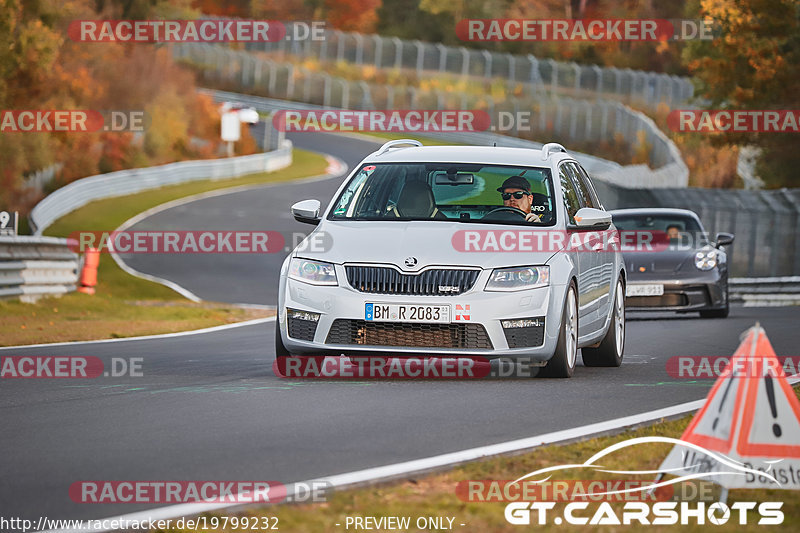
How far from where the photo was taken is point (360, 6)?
10938 cm

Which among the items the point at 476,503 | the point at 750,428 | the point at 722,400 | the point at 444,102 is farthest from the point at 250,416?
the point at 444,102

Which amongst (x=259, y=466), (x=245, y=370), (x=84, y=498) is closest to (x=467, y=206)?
(x=245, y=370)

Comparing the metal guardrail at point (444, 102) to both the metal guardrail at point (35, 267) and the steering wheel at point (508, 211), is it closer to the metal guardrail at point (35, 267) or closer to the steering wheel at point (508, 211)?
the metal guardrail at point (35, 267)

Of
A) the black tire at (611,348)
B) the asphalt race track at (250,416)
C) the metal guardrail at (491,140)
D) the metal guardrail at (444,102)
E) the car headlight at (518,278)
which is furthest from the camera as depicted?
the metal guardrail at (444,102)

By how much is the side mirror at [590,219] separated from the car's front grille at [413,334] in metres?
1.39

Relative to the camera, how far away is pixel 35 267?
22.3 metres

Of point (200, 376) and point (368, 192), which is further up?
point (368, 192)

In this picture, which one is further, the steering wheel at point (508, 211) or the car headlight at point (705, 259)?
the car headlight at point (705, 259)

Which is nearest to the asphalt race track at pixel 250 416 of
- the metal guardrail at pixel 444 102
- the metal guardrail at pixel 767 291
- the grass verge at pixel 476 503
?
the grass verge at pixel 476 503

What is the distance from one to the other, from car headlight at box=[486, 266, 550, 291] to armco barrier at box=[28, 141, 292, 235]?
82.9ft

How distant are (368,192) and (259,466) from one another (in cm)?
490

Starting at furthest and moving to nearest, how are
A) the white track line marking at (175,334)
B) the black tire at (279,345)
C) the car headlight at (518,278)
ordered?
the white track line marking at (175,334) → the black tire at (279,345) → the car headlight at (518,278)

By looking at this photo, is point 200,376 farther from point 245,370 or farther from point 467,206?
point 467,206

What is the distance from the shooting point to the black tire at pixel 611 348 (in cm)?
1271
